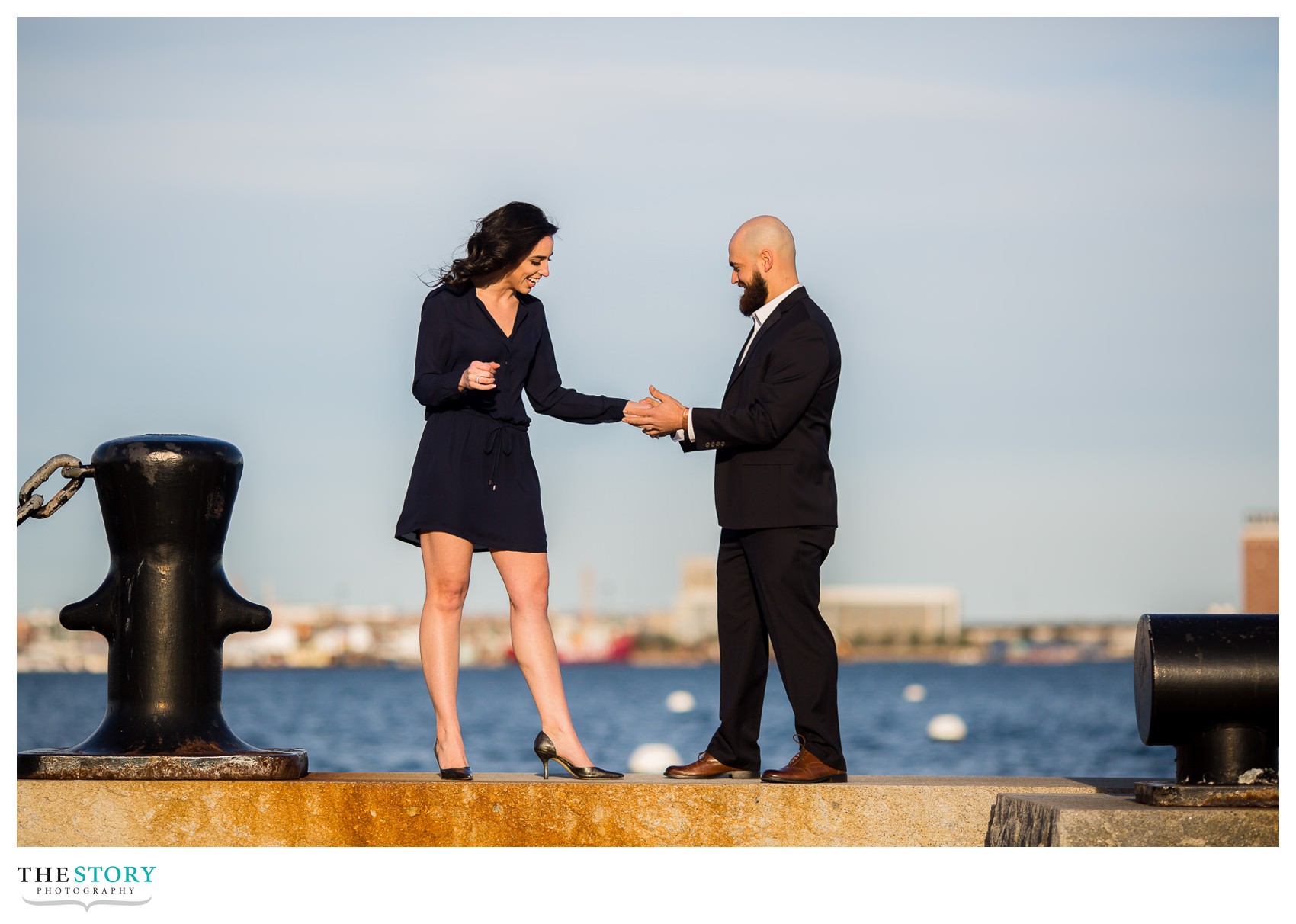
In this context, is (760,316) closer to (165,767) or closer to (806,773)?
(806,773)

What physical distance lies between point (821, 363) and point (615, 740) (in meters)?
58.0

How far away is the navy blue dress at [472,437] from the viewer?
5.47m

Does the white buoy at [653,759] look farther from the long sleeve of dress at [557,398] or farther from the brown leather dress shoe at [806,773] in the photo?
the brown leather dress shoe at [806,773]

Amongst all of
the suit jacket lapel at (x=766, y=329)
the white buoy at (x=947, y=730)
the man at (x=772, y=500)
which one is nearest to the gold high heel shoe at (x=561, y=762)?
the man at (x=772, y=500)

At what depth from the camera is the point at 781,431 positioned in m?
5.56

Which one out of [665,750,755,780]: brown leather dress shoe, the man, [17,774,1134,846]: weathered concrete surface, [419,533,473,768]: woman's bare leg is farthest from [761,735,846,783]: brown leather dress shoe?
[419,533,473,768]: woman's bare leg

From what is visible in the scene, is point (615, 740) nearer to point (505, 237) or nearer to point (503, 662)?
point (505, 237)

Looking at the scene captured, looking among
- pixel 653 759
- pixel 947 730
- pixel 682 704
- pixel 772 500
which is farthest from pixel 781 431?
pixel 682 704

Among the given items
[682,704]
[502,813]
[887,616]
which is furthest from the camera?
[887,616]

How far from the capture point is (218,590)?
5598 mm

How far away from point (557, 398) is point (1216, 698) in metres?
2.52

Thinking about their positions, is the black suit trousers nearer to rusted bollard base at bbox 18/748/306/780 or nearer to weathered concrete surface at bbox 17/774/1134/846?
weathered concrete surface at bbox 17/774/1134/846

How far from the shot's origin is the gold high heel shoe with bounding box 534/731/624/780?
5285 millimetres

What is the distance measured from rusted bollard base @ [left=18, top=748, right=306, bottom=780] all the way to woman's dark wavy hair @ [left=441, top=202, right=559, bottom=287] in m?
1.74
